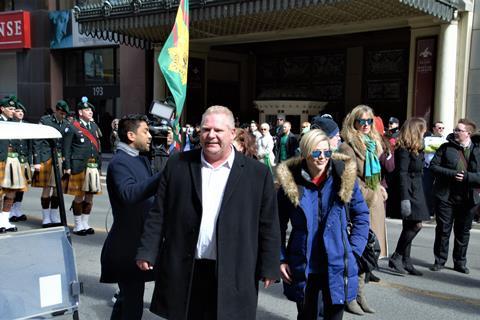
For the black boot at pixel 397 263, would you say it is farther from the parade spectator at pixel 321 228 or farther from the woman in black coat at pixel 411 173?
the parade spectator at pixel 321 228

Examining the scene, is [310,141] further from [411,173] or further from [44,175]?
[44,175]

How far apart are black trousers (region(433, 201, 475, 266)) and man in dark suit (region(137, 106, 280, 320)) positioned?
3.70 metres

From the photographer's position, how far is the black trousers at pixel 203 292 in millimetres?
2781

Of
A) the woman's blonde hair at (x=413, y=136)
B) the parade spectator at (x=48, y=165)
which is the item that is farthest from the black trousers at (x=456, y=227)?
the parade spectator at (x=48, y=165)

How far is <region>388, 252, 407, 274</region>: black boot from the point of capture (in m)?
5.73

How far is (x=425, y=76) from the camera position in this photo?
12.6m

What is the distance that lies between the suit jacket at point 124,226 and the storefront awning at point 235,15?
28.5ft

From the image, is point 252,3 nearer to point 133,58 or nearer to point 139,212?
point 133,58

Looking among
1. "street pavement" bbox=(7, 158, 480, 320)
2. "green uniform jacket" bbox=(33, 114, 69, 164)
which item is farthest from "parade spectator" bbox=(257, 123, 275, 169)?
"street pavement" bbox=(7, 158, 480, 320)

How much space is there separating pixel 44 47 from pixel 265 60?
905cm

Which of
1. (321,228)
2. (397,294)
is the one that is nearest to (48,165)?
(397,294)

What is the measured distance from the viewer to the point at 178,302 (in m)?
2.73

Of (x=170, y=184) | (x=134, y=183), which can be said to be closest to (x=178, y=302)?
(x=170, y=184)

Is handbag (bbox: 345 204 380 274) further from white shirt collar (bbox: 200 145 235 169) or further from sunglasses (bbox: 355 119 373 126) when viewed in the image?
sunglasses (bbox: 355 119 373 126)
